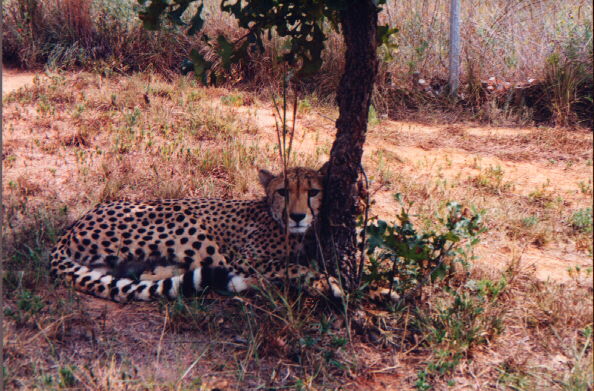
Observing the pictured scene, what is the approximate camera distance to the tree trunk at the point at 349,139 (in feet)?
8.29

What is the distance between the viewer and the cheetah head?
112 inches

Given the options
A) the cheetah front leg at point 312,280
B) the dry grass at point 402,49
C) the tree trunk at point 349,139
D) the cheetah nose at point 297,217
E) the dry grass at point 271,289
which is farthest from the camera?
the dry grass at point 402,49

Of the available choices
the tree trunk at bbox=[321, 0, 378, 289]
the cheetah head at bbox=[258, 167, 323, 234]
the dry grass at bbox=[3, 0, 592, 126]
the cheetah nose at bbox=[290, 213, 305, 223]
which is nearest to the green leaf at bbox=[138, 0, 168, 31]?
the tree trunk at bbox=[321, 0, 378, 289]

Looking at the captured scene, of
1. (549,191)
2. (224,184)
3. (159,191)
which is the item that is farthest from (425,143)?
(159,191)

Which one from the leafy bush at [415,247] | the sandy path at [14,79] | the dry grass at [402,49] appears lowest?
the leafy bush at [415,247]

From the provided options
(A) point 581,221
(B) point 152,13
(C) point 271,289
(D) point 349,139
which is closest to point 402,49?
(A) point 581,221

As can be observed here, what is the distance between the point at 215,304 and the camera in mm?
2816

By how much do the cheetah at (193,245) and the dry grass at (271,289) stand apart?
10 cm

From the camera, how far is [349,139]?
268cm

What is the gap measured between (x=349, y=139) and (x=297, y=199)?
0.42m

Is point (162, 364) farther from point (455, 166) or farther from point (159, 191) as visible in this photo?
point (455, 166)

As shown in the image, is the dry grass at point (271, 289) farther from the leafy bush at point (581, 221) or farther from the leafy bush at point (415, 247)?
the leafy bush at point (415, 247)

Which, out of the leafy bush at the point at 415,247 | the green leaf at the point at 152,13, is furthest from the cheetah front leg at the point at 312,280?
the green leaf at the point at 152,13

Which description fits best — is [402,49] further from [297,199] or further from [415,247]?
[415,247]
